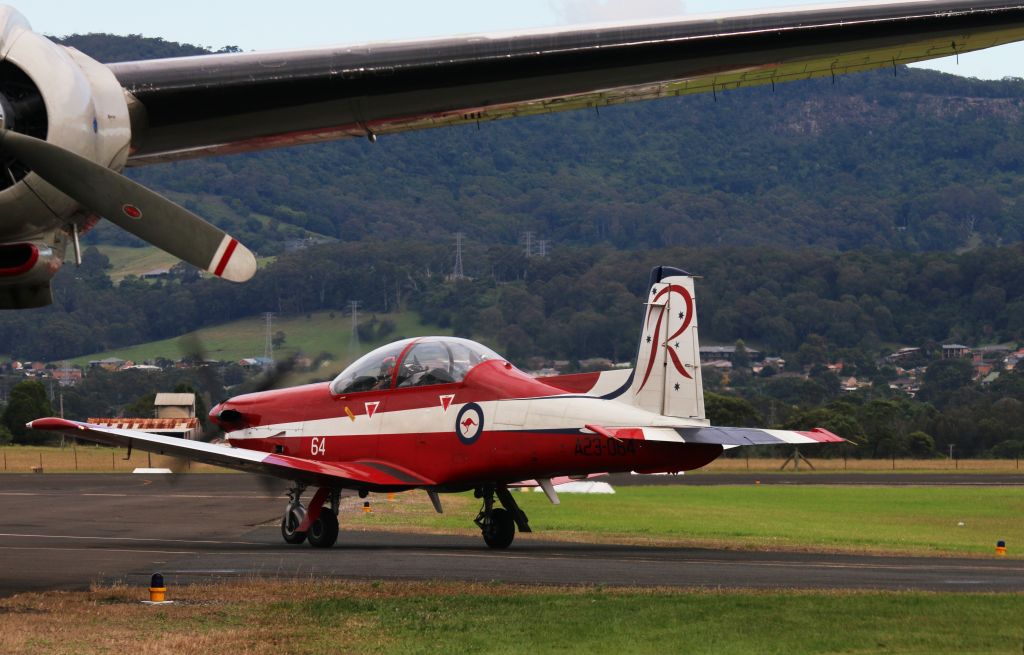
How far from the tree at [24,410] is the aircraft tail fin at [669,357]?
70.5 meters

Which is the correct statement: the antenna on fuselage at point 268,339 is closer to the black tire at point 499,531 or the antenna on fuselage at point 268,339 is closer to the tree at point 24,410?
the tree at point 24,410

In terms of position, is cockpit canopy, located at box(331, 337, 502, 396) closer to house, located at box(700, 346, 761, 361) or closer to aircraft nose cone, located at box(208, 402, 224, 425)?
aircraft nose cone, located at box(208, 402, 224, 425)

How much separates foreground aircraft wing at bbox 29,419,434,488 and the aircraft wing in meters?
7.50

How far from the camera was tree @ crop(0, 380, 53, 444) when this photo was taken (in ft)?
282

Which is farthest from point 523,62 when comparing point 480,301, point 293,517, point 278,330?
point 480,301

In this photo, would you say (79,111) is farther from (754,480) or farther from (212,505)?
(754,480)

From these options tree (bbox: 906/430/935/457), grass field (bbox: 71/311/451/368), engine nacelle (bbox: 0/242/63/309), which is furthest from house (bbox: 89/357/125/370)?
engine nacelle (bbox: 0/242/63/309)

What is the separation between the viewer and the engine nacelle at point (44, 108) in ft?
30.5

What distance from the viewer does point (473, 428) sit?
2019cm

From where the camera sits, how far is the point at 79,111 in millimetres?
9539

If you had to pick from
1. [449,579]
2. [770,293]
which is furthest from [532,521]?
[770,293]

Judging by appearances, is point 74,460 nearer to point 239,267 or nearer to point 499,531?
point 499,531

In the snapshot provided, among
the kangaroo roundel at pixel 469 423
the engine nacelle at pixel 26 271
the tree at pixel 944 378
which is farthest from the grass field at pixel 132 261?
the engine nacelle at pixel 26 271

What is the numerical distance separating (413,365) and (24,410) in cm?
7109
